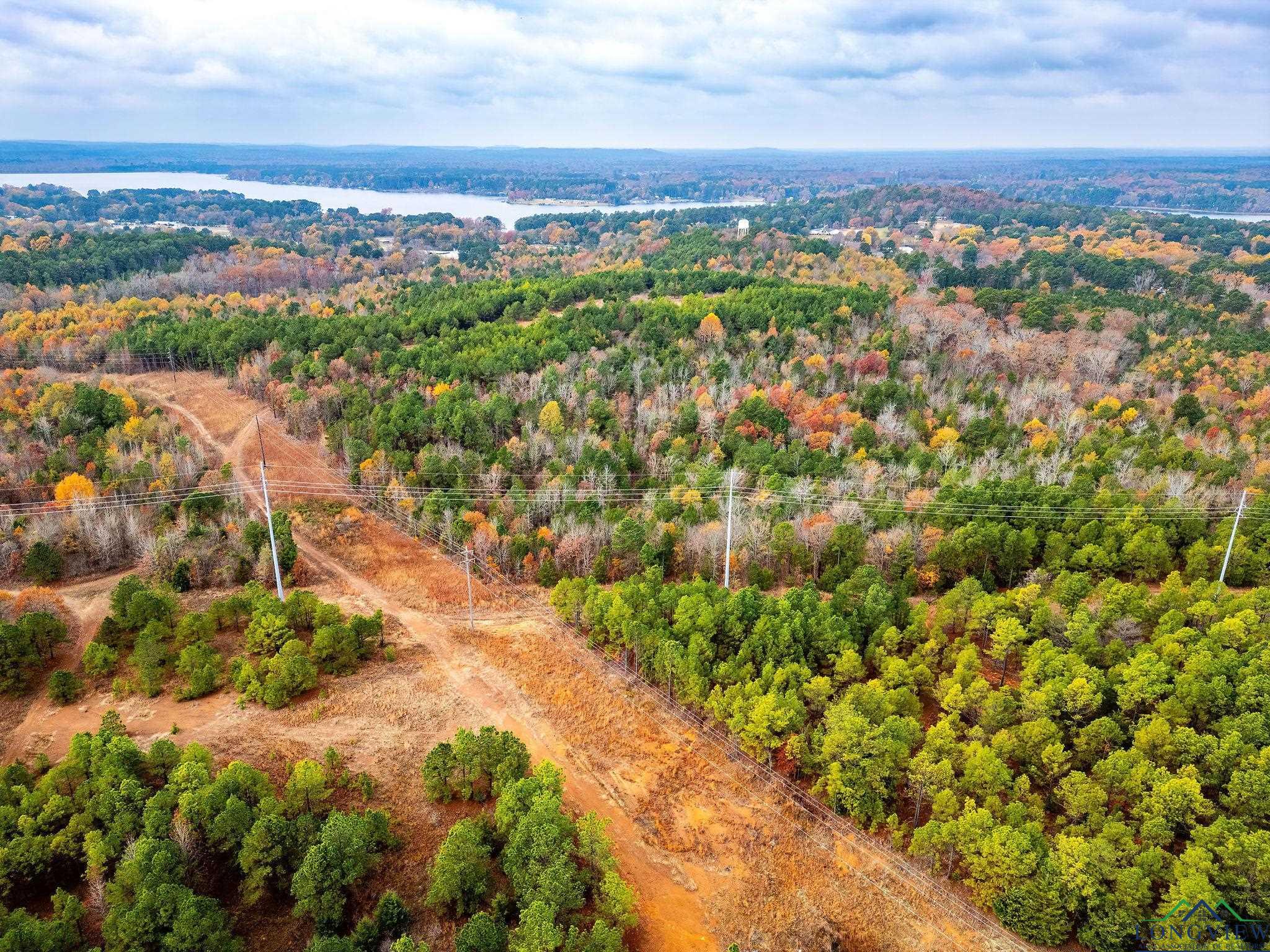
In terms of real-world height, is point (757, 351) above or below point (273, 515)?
above

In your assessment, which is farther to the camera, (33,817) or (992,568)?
(992,568)

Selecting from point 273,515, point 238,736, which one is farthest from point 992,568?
point 273,515

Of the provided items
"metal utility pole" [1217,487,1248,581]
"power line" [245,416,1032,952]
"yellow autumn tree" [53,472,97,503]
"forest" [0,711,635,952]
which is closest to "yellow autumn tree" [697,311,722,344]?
"power line" [245,416,1032,952]

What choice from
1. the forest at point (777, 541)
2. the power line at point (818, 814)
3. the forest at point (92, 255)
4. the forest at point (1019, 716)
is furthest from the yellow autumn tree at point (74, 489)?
the forest at point (92, 255)

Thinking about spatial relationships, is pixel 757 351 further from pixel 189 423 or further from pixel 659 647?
pixel 189 423

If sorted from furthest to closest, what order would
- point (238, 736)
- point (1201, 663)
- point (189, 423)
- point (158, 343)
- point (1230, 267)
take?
point (1230, 267), point (158, 343), point (189, 423), point (238, 736), point (1201, 663)

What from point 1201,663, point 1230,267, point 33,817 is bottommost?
point 33,817

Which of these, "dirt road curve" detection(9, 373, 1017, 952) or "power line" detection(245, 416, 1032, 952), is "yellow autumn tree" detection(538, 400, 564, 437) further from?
"power line" detection(245, 416, 1032, 952)

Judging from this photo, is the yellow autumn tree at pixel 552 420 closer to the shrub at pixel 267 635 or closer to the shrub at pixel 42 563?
the shrub at pixel 267 635
